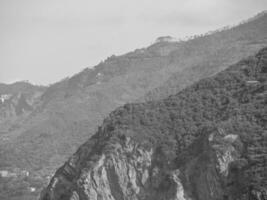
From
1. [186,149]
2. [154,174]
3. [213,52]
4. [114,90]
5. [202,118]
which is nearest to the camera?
[186,149]

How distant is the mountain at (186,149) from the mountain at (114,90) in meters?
44.7

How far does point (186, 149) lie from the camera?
47.6 metres

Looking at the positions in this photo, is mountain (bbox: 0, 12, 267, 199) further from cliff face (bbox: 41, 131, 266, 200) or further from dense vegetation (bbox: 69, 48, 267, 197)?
cliff face (bbox: 41, 131, 266, 200)

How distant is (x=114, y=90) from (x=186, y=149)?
8559 cm

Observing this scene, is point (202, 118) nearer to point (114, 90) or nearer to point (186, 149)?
point (186, 149)

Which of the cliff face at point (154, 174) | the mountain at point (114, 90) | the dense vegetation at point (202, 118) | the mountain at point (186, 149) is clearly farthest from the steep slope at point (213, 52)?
the cliff face at point (154, 174)

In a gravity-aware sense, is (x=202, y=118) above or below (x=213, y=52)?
below

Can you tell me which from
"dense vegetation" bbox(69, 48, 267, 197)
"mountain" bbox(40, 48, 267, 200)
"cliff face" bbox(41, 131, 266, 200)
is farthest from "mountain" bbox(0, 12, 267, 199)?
"cliff face" bbox(41, 131, 266, 200)

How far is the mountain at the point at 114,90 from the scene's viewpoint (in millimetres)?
112312

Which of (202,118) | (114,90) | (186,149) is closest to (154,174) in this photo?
(186,149)

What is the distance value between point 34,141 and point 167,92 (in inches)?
942

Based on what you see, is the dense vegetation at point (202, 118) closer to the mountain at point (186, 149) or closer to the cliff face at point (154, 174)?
the mountain at point (186, 149)

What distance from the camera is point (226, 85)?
183 feet

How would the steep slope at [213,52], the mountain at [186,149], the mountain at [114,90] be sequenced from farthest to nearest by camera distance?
the steep slope at [213,52], the mountain at [114,90], the mountain at [186,149]
